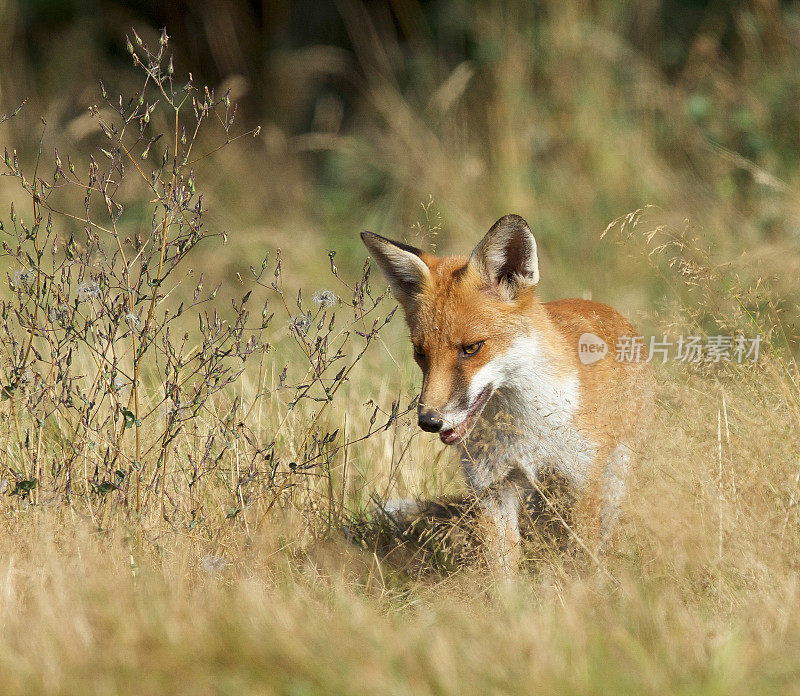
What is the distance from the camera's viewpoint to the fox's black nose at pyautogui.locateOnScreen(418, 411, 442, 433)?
11.4ft

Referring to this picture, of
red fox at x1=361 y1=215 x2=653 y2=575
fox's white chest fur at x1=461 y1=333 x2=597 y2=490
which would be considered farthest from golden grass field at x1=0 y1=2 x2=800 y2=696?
fox's white chest fur at x1=461 y1=333 x2=597 y2=490

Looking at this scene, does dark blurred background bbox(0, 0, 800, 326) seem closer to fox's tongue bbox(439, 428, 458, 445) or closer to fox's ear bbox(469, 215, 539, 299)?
fox's ear bbox(469, 215, 539, 299)

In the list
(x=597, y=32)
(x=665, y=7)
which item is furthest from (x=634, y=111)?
(x=665, y=7)

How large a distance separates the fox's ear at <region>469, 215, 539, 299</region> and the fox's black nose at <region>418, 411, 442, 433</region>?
0.73 meters

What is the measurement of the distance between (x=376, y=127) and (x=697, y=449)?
7491mm

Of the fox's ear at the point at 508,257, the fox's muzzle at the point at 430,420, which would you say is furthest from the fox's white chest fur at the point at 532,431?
the fox's muzzle at the point at 430,420

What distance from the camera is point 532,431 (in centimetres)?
392

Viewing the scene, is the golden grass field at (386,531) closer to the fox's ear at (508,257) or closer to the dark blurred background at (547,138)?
the dark blurred background at (547,138)

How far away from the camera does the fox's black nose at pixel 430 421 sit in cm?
346

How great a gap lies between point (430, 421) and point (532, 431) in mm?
630

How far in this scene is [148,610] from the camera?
2660 millimetres

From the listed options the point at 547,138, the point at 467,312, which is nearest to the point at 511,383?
the point at 467,312

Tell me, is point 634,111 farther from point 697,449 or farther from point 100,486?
point 100,486

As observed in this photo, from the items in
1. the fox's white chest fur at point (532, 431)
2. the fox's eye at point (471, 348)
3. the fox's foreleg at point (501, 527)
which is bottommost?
the fox's foreleg at point (501, 527)
